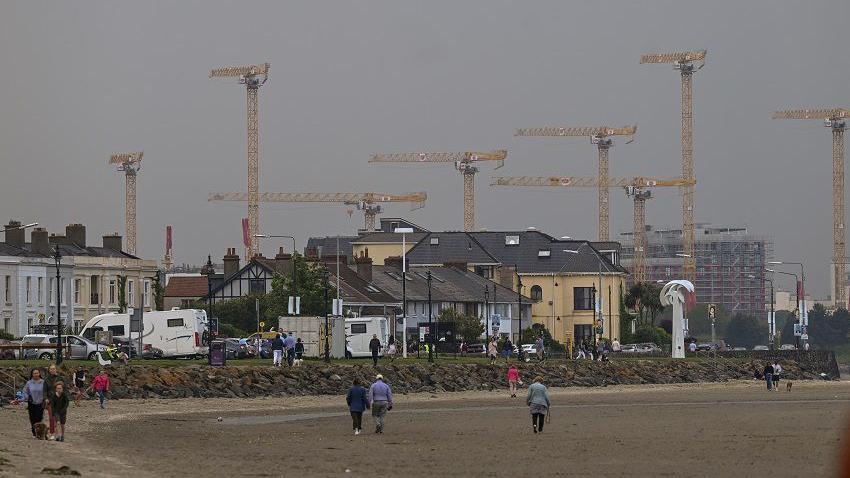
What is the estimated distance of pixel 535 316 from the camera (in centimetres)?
13600

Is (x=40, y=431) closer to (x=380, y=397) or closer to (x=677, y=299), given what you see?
(x=380, y=397)

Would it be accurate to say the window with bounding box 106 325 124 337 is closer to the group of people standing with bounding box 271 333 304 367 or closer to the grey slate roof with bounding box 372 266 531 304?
the group of people standing with bounding box 271 333 304 367

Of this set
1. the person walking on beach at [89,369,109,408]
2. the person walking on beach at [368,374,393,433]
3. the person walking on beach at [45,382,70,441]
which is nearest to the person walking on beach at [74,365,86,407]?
the person walking on beach at [89,369,109,408]

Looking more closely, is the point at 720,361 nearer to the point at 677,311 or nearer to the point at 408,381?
the point at 677,311

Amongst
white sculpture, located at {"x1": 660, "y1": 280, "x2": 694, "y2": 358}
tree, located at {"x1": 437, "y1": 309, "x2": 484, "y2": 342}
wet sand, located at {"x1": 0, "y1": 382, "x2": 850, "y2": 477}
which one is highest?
white sculpture, located at {"x1": 660, "y1": 280, "x2": 694, "y2": 358}

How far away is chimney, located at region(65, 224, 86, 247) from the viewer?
11531 centimetres

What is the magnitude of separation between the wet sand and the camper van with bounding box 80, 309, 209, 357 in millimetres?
14969

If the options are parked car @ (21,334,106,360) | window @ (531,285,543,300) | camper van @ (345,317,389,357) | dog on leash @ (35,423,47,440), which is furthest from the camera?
window @ (531,285,543,300)

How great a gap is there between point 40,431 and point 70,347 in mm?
35770

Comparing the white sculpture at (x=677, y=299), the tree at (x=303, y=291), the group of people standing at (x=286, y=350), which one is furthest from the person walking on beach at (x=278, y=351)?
the white sculpture at (x=677, y=299)

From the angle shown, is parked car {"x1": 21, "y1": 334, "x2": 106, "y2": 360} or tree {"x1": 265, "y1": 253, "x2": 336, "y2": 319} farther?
tree {"x1": 265, "y1": 253, "x2": 336, "y2": 319}

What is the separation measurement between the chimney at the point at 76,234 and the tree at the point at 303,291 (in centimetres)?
1690

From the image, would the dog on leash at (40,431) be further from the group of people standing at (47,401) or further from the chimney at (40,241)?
the chimney at (40,241)

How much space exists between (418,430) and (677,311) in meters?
56.9
